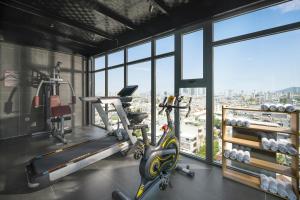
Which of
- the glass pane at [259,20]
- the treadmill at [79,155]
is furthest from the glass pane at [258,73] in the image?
the treadmill at [79,155]

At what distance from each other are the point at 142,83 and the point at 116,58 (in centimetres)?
161

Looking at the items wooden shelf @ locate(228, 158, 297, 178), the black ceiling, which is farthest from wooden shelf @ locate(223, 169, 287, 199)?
the black ceiling

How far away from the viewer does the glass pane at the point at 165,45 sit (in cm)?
379

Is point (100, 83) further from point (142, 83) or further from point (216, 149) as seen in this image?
point (216, 149)

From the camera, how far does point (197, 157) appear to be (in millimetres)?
3297

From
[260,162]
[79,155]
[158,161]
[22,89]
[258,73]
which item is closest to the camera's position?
[158,161]

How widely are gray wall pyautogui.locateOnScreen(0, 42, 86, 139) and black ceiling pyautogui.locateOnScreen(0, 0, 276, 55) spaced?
42 cm

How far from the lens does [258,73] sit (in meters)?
2.66

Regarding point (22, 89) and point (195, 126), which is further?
point (22, 89)

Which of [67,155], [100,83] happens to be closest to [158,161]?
[67,155]

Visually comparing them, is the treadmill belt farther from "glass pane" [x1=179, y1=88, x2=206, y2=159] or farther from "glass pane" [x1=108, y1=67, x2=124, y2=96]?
"glass pane" [x1=108, y1=67, x2=124, y2=96]

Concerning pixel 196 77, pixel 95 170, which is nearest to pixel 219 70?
pixel 196 77

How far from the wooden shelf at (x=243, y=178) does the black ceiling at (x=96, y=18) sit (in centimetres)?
289

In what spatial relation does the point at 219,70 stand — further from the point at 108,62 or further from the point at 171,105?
the point at 108,62
